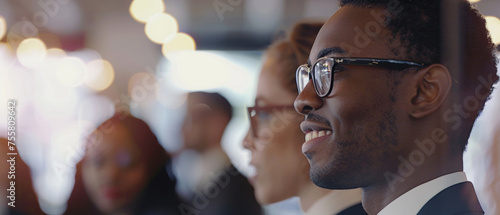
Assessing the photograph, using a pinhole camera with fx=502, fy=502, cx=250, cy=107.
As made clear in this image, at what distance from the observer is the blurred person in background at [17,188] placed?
167 centimetres

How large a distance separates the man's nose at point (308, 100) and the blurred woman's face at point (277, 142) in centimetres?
43

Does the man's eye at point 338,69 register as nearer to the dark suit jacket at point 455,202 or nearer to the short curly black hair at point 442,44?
A: the short curly black hair at point 442,44

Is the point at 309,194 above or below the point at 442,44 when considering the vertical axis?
below

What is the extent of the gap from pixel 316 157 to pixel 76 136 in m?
1.38

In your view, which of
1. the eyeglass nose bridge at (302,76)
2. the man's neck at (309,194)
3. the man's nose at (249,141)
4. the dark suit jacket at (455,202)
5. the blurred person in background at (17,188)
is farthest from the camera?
the blurred person in background at (17,188)

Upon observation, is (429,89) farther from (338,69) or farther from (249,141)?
(249,141)

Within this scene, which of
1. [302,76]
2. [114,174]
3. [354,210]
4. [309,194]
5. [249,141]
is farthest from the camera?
[114,174]

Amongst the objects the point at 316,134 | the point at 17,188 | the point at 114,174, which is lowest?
the point at 17,188

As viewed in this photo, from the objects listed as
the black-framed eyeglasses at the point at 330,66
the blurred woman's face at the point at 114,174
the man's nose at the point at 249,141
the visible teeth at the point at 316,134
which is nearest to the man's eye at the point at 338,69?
the black-framed eyeglasses at the point at 330,66

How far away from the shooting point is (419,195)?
2.65 ft

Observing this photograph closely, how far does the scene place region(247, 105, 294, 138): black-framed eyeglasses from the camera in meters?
1.33

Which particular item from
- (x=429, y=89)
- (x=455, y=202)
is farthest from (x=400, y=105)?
(x=455, y=202)

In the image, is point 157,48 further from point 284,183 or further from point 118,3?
point 284,183

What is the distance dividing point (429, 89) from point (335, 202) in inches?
19.6
